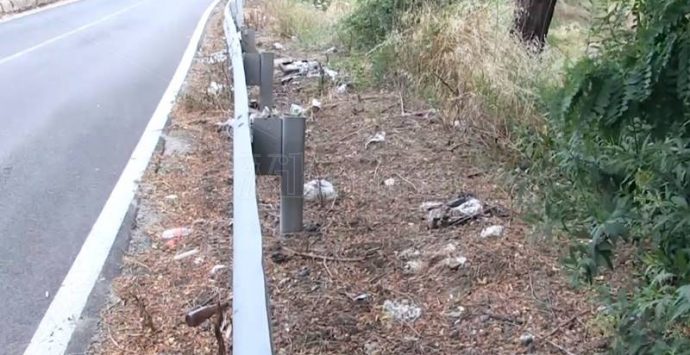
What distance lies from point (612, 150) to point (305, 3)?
12.8m

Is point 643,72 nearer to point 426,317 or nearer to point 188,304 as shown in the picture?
point 426,317

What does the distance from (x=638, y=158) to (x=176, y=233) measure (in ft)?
9.08

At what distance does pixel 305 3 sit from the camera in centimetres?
1513

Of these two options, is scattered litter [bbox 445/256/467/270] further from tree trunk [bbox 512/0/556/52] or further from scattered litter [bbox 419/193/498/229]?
tree trunk [bbox 512/0/556/52]

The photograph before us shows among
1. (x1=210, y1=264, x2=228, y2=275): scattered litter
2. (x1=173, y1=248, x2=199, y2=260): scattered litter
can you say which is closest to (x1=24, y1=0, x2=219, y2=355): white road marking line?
(x1=173, y1=248, x2=199, y2=260): scattered litter

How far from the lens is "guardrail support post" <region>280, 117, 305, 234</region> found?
3.81m

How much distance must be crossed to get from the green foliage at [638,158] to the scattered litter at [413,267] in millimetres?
823

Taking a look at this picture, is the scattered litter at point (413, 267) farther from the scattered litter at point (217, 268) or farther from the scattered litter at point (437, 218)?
the scattered litter at point (217, 268)

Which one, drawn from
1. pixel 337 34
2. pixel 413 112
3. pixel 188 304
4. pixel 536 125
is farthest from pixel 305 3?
pixel 188 304

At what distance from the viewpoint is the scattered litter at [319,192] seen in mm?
4664

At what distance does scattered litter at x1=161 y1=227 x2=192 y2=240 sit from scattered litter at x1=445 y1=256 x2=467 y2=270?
1653 mm

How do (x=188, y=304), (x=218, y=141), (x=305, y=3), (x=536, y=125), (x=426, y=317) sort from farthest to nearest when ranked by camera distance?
(x=305, y=3) → (x=218, y=141) → (x=536, y=125) → (x=188, y=304) → (x=426, y=317)

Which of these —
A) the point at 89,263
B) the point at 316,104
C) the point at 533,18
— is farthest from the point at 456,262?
the point at 533,18

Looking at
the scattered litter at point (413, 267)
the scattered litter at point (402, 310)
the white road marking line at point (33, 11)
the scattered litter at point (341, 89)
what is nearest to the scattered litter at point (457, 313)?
the scattered litter at point (402, 310)
